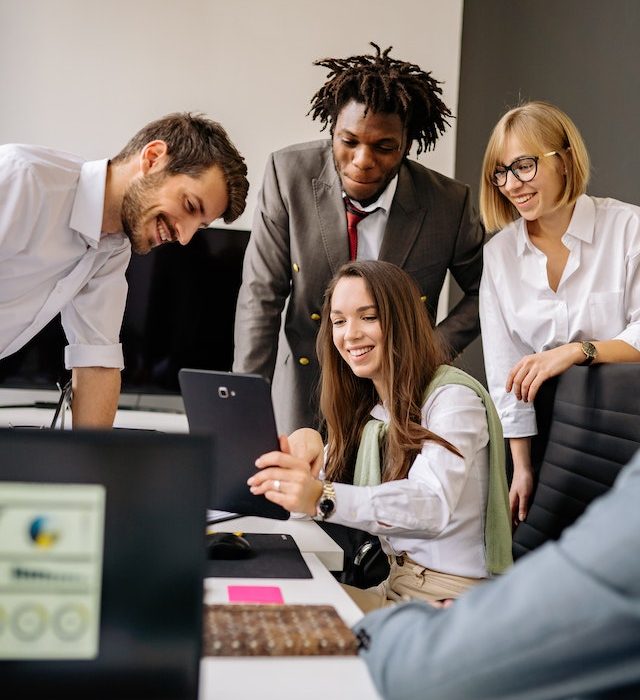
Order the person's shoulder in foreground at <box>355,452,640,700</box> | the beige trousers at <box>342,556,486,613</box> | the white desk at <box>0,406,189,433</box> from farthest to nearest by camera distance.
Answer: the white desk at <box>0,406,189,433</box> → the beige trousers at <box>342,556,486,613</box> → the person's shoulder in foreground at <box>355,452,640,700</box>

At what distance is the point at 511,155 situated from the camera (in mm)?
1995

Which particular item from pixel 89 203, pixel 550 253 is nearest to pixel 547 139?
pixel 550 253

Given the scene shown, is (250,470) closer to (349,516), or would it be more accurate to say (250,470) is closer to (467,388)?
(349,516)

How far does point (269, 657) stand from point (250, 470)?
1.80 feet

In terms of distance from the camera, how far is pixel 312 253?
232cm

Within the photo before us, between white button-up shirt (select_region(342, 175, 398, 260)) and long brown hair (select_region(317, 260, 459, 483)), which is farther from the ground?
white button-up shirt (select_region(342, 175, 398, 260))

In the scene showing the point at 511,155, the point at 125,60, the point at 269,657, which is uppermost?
the point at 125,60

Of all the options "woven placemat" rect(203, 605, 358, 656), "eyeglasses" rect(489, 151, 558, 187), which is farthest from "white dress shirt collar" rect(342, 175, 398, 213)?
"woven placemat" rect(203, 605, 358, 656)

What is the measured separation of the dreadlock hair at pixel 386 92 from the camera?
83.4 inches

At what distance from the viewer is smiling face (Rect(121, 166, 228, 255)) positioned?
5.79ft

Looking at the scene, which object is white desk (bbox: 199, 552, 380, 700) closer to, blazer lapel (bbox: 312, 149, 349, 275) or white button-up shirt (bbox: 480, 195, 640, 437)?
white button-up shirt (bbox: 480, 195, 640, 437)

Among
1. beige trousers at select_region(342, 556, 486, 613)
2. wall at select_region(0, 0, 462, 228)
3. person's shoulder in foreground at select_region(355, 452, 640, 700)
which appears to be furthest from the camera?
wall at select_region(0, 0, 462, 228)

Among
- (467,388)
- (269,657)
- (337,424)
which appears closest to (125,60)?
(337,424)

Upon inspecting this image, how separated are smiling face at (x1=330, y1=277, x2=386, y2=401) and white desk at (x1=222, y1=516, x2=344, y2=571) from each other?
0.33 meters
